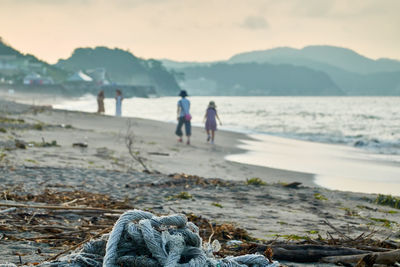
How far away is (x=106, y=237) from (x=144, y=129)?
1670 cm

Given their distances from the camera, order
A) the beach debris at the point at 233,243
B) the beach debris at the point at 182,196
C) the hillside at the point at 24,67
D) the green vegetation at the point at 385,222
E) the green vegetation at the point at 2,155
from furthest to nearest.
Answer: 1. the hillside at the point at 24,67
2. the green vegetation at the point at 2,155
3. the beach debris at the point at 182,196
4. the green vegetation at the point at 385,222
5. the beach debris at the point at 233,243

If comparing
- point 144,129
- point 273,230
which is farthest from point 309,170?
point 144,129

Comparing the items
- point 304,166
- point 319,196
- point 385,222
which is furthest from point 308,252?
point 304,166

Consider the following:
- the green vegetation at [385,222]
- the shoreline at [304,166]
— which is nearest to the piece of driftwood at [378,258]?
the green vegetation at [385,222]

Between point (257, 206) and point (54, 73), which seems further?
point (54, 73)

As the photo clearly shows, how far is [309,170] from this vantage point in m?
11.6

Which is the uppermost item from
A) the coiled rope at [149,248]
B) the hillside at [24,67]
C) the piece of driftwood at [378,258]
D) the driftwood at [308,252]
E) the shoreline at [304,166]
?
the hillside at [24,67]

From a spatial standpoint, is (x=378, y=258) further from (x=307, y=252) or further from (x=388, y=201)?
(x=388, y=201)

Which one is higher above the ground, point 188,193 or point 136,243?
point 136,243

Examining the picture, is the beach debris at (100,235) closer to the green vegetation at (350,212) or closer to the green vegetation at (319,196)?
the green vegetation at (350,212)

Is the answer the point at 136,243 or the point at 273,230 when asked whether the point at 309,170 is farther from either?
the point at 136,243

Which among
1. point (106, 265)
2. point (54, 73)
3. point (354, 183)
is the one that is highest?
point (54, 73)

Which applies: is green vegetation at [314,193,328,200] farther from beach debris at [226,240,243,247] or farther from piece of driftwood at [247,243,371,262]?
piece of driftwood at [247,243,371,262]

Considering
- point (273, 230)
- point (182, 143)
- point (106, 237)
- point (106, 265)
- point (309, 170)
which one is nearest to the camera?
point (106, 265)
